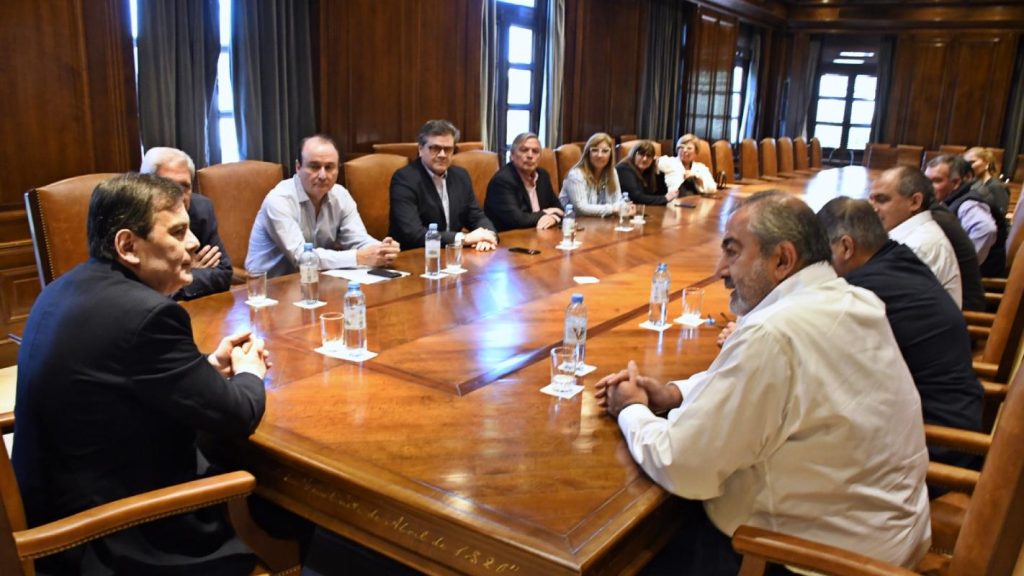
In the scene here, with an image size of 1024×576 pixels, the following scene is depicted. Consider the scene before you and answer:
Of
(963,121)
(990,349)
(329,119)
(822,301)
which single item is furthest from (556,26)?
(963,121)

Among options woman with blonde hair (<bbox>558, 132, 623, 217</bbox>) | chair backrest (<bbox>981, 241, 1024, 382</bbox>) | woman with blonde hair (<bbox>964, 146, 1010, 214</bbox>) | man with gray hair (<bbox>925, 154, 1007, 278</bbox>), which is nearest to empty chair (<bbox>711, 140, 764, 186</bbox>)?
woman with blonde hair (<bbox>964, 146, 1010, 214</bbox>)

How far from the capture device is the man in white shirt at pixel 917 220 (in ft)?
9.42

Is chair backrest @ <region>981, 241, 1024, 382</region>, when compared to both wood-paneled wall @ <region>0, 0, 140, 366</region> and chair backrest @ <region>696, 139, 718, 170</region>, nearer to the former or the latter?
wood-paneled wall @ <region>0, 0, 140, 366</region>

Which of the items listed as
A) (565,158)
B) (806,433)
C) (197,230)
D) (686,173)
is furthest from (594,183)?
(806,433)

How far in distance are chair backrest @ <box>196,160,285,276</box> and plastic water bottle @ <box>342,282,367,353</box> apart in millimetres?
1763

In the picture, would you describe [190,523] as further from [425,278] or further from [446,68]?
[446,68]

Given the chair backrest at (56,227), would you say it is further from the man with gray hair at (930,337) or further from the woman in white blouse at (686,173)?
the woman in white blouse at (686,173)

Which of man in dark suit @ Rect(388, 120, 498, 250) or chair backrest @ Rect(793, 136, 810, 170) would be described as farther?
chair backrest @ Rect(793, 136, 810, 170)

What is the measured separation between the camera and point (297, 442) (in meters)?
1.52

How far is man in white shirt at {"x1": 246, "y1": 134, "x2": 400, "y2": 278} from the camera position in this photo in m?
3.03

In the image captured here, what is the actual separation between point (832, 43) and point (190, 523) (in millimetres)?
12642

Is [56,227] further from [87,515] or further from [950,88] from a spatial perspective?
[950,88]

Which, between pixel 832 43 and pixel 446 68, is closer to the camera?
pixel 446 68

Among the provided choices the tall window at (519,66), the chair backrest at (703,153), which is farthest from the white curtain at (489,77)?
the chair backrest at (703,153)
